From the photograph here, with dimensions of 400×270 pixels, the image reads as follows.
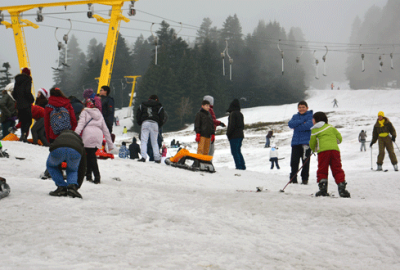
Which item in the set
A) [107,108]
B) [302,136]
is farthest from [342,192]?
[107,108]

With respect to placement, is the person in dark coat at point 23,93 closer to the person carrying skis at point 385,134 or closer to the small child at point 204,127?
the small child at point 204,127

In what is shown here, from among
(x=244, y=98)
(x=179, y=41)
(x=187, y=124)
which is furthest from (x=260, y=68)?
(x=187, y=124)

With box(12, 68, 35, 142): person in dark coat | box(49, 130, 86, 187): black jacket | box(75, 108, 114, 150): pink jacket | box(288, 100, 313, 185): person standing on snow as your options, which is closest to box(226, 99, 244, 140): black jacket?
box(288, 100, 313, 185): person standing on snow

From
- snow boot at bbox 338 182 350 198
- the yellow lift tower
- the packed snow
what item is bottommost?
snow boot at bbox 338 182 350 198

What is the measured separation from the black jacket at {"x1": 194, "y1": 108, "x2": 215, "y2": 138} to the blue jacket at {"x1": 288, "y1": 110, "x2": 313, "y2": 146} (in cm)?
225

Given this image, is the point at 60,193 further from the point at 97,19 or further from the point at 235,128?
the point at 97,19

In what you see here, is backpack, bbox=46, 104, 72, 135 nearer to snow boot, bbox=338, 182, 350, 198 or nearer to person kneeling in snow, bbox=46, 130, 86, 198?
person kneeling in snow, bbox=46, 130, 86, 198

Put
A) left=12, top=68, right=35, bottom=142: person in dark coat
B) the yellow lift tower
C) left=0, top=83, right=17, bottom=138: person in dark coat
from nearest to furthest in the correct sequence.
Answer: left=12, top=68, right=35, bottom=142: person in dark coat < left=0, top=83, right=17, bottom=138: person in dark coat < the yellow lift tower

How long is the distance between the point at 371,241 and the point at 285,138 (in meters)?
29.2

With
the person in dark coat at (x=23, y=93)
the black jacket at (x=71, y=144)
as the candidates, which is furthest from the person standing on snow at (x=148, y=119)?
the black jacket at (x=71, y=144)

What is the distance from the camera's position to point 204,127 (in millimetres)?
10055

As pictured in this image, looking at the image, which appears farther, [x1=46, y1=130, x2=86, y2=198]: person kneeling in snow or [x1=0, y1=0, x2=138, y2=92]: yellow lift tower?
[x1=0, y1=0, x2=138, y2=92]: yellow lift tower

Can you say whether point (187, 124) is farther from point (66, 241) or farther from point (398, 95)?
point (66, 241)

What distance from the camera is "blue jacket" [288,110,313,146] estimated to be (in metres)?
8.69
